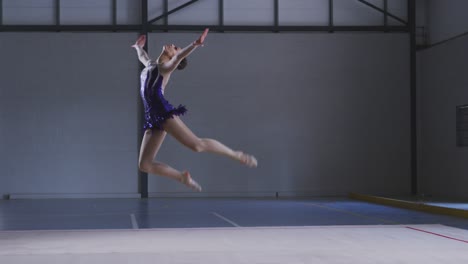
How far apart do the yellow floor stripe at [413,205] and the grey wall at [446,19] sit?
5.30 m

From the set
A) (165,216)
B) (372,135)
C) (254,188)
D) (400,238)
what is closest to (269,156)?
(254,188)

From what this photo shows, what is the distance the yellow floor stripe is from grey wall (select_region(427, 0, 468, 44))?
5296mm

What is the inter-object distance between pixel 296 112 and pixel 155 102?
1553cm

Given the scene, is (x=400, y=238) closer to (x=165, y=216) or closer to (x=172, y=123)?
(x=172, y=123)

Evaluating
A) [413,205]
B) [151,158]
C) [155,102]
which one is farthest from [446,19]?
[151,158]

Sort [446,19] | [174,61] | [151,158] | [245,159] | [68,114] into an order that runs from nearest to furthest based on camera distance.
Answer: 1. [174,61]
2. [245,159]
3. [151,158]
4. [446,19]
5. [68,114]

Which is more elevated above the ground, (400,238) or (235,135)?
(235,135)

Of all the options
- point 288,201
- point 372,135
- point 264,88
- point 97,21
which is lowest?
point 288,201

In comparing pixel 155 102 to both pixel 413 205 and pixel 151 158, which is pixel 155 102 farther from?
pixel 413 205

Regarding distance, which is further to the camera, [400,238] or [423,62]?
[423,62]

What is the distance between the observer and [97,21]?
72.2 ft

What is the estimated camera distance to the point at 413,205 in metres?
17.6

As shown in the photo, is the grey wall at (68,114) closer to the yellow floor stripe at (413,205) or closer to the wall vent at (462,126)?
the yellow floor stripe at (413,205)

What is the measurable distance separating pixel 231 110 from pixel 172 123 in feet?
49.9
